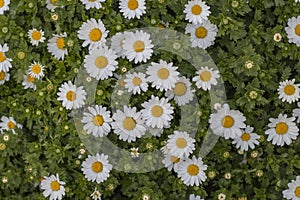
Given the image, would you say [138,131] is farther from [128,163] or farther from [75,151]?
[75,151]

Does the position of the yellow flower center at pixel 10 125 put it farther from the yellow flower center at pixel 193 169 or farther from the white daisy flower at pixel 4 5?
the yellow flower center at pixel 193 169

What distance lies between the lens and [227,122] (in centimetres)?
296

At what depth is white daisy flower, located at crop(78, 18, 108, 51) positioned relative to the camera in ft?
9.91

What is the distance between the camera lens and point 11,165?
3303 millimetres

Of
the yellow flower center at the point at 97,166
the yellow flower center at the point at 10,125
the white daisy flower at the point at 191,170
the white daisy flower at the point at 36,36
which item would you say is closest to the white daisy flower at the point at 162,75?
the white daisy flower at the point at 191,170

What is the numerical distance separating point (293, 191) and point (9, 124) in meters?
1.64

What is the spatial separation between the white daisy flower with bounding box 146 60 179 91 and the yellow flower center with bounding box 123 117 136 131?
0.22 meters

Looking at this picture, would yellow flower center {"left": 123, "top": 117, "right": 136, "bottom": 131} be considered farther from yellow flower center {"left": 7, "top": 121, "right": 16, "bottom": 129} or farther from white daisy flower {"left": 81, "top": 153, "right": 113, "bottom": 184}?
yellow flower center {"left": 7, "top": 121, "right": 16, "bottom": 129}

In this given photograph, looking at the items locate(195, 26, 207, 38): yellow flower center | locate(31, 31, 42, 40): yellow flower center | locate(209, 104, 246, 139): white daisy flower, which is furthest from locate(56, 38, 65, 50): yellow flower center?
locate(209, 104, 246, 139): white daisy flower

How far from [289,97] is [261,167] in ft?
1.30

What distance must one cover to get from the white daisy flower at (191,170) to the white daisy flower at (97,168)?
383 millimetres

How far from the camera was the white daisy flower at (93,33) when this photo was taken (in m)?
3.02

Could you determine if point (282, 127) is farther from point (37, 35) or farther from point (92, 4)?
point (37, 35)

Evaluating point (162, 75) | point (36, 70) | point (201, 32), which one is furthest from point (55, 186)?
point (201, 32)
